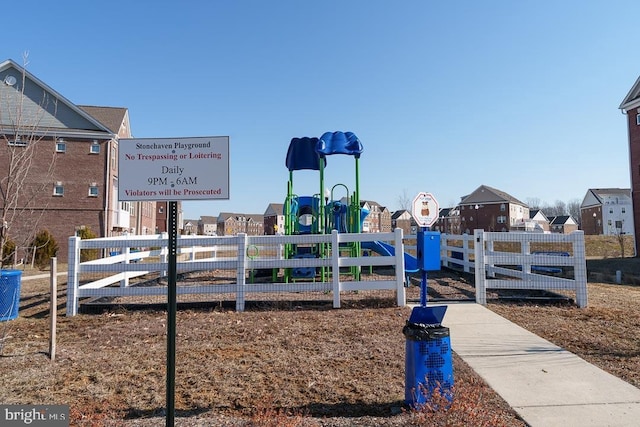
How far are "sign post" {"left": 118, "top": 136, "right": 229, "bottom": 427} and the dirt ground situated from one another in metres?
1.40

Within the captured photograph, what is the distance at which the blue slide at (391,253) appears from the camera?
10.1m

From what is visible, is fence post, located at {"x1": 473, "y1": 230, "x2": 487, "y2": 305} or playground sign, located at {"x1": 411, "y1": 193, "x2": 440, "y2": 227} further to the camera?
fence post, located at {"x1": 473, "y1": 230, "x2": 487, "y2": 305}

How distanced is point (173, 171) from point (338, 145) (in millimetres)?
8413

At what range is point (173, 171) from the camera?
10.5ft

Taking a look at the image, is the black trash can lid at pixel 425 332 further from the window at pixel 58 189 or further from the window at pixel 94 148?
the window at pixel 58 189

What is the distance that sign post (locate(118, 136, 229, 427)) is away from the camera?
10.4 feet

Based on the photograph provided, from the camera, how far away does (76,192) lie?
2539 cm

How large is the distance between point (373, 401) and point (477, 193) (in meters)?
75.6

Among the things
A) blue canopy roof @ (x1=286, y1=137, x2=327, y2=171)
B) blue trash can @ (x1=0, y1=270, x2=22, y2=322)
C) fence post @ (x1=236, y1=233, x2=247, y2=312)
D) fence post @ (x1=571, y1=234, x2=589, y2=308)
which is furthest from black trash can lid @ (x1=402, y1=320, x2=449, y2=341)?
blue canopy roof @ (x1=286, y1=137, x2=327, y2=171)

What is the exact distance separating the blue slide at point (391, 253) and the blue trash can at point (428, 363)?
20.3 ft

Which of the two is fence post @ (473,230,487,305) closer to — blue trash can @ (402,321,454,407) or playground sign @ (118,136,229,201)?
blue trash can @ (402,321,454,407)

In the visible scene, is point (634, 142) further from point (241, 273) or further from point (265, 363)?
point (265, 363)

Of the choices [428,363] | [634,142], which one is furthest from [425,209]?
[634,142]

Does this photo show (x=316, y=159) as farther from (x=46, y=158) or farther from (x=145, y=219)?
(x=145, y=219)
